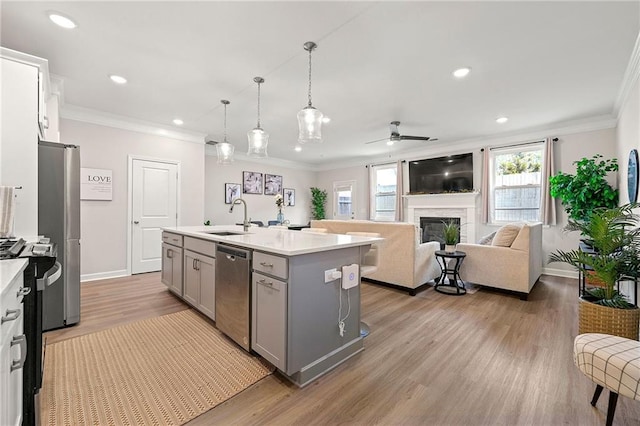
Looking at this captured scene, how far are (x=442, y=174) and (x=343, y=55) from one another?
4409 mm

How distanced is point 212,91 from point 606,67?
4.48 metres

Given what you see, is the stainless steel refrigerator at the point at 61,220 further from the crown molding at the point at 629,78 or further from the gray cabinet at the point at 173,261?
the crown molding at the point at 629,78

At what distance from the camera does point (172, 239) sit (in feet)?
11.3

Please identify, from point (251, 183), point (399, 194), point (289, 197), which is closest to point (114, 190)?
point (251, 183)

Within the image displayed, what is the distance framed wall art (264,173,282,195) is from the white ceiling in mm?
3383

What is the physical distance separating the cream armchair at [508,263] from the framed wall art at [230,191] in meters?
5.37

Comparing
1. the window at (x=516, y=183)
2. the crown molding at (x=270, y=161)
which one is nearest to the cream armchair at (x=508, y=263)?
the window at (x=516, y=183)

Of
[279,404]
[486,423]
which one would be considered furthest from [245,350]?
[486,423]

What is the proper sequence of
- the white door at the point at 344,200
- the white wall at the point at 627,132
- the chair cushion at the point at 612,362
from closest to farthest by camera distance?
the chair cushion at the point at 612,362
the white wall at the point at 627,132
the white door at the point at 344,200

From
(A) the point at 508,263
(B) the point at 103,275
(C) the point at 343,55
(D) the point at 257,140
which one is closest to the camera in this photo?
(C) the point at 343,55

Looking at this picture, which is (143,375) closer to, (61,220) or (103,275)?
(61,220)

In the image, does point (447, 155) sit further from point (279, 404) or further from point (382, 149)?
point (279, 404)

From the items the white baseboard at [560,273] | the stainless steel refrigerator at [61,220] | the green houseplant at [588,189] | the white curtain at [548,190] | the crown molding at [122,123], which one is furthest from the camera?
the white curtain at [548,190]

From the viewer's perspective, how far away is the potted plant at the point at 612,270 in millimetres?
2012
